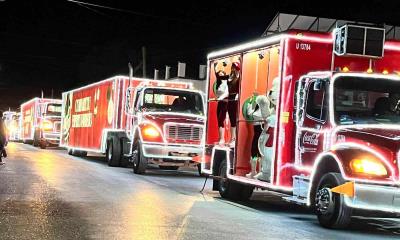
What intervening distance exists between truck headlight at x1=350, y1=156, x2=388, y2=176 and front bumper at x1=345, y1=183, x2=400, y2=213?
19cm

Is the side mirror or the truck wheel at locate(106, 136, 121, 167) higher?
the side mirror

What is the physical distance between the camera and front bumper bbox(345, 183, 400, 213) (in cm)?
800

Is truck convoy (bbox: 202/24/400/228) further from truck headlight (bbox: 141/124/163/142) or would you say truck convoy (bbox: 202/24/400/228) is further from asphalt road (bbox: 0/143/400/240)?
truck headlight (bbox: 141/124/163/142)

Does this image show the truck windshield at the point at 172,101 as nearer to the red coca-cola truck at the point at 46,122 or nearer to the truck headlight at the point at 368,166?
the truck headlight at the point at 368,166

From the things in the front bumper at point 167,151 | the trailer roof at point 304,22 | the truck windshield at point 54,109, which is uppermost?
the trailer roof at point 304,22

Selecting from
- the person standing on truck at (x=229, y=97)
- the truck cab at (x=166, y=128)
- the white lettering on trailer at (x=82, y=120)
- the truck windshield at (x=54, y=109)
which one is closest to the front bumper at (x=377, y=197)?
the person standing on truck at (x=229, y=97)

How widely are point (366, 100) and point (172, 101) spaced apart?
10602mm

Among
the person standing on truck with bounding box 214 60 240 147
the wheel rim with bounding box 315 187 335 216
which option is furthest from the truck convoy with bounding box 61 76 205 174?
the wheel rim with bounding box 315 187 335 216

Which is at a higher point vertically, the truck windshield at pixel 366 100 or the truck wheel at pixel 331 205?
the truck windshield at pixel 366 100

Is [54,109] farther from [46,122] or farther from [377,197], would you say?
[377,197]

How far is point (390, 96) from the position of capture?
9.52 m

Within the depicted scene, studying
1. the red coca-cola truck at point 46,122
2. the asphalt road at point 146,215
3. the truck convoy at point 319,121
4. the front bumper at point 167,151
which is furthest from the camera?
the red coca-cola truck at point 46,122

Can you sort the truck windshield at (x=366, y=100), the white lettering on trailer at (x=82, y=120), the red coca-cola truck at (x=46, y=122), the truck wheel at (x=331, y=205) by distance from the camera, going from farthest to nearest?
1. the red coca-cola truck at (x=46, y=122)
2. the white lettering on trailer at (x=82, y=120)
3. the truck windshield at (x=366, y=100)
4. the truck wheel at (x=331, y=205)

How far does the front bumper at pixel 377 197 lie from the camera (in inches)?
315
